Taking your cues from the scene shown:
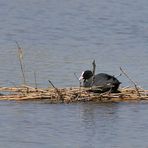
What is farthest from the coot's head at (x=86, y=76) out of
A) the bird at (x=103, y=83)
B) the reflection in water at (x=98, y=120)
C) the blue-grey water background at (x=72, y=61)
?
the reflection in water at (x=98, y=120)

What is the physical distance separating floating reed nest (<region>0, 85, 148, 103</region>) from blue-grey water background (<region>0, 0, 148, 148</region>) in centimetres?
15

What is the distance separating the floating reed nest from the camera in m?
12.7

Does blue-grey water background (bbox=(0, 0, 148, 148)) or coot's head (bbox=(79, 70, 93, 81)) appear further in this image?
coot's head (bbox=(79, 70, 93, 81))

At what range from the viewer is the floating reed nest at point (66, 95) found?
1266cm

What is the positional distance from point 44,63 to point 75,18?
700 cm

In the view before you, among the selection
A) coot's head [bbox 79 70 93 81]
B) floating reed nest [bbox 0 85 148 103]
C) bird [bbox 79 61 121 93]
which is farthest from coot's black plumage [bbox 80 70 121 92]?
coot's head [bbox 79 70 93 81]

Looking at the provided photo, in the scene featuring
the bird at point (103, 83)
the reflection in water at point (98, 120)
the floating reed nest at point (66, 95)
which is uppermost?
the bird at point (103, 83)

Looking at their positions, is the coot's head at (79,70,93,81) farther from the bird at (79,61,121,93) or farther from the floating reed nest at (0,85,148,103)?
the floating reed nest at (0,85,148,103)

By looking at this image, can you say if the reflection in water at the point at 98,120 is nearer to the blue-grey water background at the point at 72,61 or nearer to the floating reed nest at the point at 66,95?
the blue-grey water background at the point at 72,61

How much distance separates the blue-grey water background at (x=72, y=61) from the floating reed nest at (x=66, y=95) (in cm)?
15

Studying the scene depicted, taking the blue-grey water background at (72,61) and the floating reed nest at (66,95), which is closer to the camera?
the blue-grey water background at (72,61)

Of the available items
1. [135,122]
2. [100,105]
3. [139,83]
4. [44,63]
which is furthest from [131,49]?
[135,122]

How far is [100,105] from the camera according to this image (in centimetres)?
1266

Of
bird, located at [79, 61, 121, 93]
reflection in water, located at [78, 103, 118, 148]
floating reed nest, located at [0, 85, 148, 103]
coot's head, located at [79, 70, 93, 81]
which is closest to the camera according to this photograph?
reflection in water, located at [78, 103, 118, 148]
